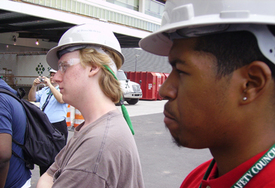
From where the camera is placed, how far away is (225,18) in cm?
78

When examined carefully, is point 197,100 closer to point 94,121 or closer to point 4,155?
point 94,121

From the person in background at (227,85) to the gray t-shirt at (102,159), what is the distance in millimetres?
571

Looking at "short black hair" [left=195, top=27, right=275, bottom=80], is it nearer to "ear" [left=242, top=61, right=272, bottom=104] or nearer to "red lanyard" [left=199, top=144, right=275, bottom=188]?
"ear" [left=242, top=61, right=272, bottom=104]

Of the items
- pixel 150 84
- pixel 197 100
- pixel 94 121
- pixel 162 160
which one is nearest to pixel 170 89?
pixel 197 100

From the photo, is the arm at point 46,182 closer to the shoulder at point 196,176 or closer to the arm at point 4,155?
the arm at point 4,155

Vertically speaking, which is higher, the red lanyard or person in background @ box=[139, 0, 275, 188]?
person in background @ box=[139, 0, 275, 188]

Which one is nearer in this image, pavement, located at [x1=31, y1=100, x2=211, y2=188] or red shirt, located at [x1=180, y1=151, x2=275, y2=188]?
red shirt, located at [x1=180, y1=151, x2=275, y2=188]

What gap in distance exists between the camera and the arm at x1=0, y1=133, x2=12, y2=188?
2.07 m

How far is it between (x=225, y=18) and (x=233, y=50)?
0.36 ft

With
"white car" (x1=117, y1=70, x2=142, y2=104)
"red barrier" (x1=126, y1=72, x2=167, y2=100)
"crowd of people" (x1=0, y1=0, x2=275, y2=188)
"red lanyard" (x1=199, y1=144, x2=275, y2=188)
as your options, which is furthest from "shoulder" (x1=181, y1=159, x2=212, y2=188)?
"red barrier" (x1=126, y1=72, x2=167, y2=100)

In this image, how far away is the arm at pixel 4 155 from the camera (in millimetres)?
2070

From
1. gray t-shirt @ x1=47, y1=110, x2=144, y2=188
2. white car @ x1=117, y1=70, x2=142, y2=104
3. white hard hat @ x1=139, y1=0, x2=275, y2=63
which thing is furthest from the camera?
white car @ x1=117, y1=70, x2=142, y2=104

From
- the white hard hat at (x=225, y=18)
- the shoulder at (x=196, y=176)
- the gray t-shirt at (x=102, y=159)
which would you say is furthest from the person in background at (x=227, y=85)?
the gray t-shirt at (x=102, y=159)

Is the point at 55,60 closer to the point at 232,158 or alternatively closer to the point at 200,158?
the point at 232,158
